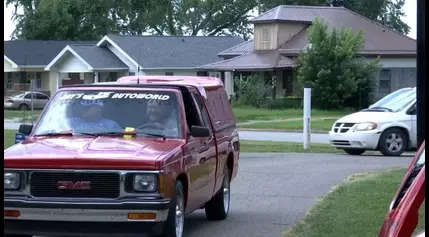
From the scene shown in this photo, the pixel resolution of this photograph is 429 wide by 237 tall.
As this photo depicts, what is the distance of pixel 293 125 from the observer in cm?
3841

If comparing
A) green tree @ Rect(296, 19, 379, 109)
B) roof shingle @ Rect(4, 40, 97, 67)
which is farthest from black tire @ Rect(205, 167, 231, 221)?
roof shingle @ Rect(4, 40, 97, 67)

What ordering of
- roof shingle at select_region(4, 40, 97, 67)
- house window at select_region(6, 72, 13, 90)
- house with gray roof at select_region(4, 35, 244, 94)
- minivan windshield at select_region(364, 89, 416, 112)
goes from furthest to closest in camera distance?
1. house window at select_region(6, 72, 13, 90)
2. roof shingle at select_region(4, 40, 97, 67)
3. house with gray roof at select_region(4, 35, 244, 94)
4. minivan windshield at select_region(364, 89, 416, 112)

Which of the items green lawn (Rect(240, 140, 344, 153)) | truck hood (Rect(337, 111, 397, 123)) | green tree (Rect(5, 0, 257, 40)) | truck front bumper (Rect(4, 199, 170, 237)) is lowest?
green lawn (Rect(240, 140, 344, 153))

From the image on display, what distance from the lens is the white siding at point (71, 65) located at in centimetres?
5772

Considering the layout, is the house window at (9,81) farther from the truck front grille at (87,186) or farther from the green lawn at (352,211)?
the truck front grille at (87,186)

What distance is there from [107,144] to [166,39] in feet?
174

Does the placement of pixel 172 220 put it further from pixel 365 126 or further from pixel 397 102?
pixel 397 102

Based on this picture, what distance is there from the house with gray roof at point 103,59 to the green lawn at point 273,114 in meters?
8.31

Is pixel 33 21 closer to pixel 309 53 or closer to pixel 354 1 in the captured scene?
pixel 354 1

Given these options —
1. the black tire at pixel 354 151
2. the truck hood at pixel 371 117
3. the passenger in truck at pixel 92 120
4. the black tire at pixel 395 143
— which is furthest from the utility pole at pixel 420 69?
the black tire at pixel 354 151

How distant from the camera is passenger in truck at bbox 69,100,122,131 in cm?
959

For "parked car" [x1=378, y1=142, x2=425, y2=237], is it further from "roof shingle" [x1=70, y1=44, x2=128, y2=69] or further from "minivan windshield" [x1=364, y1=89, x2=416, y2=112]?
"roof shingle" [x1=70, y1=44, x2=128, y2=69]

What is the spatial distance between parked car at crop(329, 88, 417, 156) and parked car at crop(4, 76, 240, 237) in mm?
10442

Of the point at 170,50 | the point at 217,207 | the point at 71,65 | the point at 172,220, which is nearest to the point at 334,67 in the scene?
the point at 170,50
